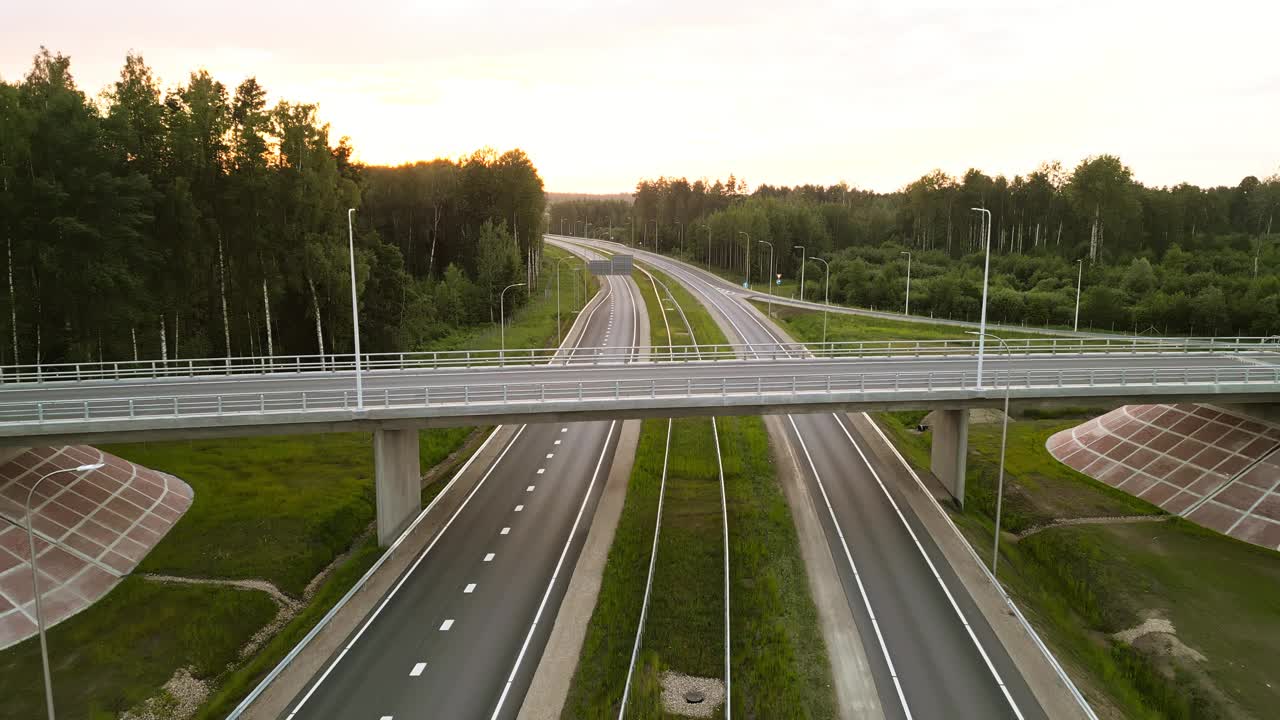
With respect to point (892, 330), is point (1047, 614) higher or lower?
lower

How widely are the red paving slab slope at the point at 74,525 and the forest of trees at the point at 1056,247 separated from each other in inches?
3775

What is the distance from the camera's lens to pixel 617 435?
55.7 m

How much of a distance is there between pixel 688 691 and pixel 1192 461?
1466 inches

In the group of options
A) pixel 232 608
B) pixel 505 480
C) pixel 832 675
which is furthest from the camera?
pixel 505 480

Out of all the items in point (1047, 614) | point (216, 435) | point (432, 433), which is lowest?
point (1047, 614)

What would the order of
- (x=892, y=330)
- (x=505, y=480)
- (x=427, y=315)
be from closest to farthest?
1. (x=505, y=480)
2. (x=427, y=315)
3. (x=892, y=330)

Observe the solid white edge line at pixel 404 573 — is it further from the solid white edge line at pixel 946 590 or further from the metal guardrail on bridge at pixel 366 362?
the solid white edge line at pixel 946 590

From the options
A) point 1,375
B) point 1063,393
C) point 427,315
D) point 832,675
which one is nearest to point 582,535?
point 832,675

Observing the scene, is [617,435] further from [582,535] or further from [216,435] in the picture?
[216,435]

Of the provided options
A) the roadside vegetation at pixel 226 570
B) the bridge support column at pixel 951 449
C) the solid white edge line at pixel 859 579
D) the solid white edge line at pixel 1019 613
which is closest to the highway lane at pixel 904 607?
the solid white edge line at pixel 859 579

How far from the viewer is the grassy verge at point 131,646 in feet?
83.8

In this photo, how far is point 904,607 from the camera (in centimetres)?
3200

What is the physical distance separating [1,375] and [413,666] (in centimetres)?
3121

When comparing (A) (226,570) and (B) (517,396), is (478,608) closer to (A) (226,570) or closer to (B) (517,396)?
(B) (517,396)
